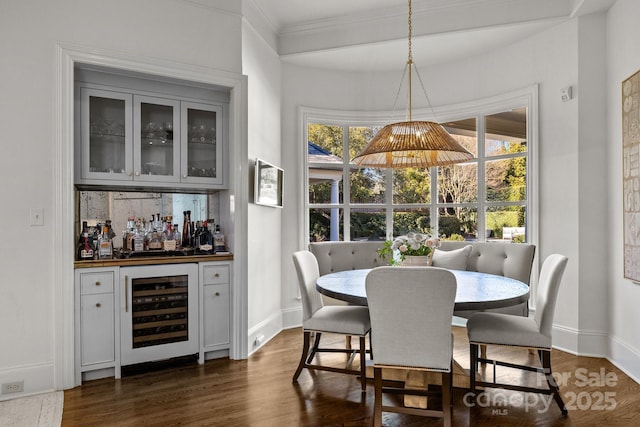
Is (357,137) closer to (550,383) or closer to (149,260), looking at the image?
(149,260)

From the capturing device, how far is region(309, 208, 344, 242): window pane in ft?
15.6

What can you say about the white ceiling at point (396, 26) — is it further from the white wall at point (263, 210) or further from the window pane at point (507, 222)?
the window pane at point (507, 222)

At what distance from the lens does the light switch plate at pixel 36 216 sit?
9.20 ft

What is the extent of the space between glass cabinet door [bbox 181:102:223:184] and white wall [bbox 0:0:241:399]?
759 millimetres

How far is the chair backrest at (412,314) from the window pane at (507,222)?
8.02 feet

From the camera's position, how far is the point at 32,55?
2.81 m

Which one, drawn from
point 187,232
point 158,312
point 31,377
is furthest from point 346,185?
point 31,377

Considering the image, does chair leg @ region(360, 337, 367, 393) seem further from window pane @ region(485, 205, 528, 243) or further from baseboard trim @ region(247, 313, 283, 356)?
window pane @ region(485, 205, 528, 243)

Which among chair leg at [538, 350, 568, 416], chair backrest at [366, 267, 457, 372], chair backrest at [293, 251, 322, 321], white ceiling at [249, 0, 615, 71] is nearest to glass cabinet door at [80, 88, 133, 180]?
chair backrest at [293, 251, 322, 321]

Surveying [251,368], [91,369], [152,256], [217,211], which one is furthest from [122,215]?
[251,368]

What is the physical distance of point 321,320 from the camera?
286cm

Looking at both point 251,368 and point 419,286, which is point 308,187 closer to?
point 251,368

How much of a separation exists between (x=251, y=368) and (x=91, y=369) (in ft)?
3.68

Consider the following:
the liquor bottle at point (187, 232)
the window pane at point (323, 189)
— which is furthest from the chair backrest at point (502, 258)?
the liquor bottle at point (187, 232)
